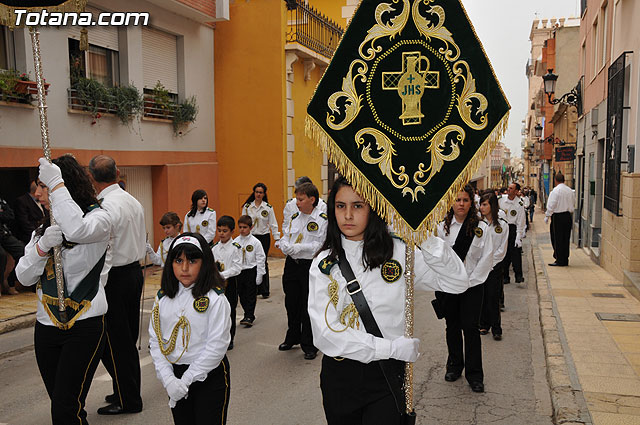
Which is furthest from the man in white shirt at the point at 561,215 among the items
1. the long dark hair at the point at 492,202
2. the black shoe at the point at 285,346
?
the black shoe at the point at 285,346

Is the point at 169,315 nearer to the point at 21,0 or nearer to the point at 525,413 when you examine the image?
the point at 21,0

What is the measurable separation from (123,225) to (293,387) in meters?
2.32

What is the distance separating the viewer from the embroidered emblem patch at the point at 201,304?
3699 mm

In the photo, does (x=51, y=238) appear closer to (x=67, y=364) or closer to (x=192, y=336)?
(x=67, y=364)

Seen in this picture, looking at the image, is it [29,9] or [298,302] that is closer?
[29,9]

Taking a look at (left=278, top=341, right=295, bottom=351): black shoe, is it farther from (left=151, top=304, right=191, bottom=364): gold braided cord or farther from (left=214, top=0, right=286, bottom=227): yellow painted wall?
(left=214, top=0, right=286, bottom=227): yellow painted wall

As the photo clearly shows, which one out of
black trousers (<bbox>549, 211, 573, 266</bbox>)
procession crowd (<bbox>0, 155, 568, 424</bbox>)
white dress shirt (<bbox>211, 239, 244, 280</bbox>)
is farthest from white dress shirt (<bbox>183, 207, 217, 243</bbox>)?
black trousers (<bbox>549, 211, 573, 266</bbox>)

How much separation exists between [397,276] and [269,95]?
13102 millimetres

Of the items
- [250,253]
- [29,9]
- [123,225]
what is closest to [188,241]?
[123,225]

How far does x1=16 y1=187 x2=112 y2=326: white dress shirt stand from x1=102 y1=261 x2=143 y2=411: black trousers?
778 mm

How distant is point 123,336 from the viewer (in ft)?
16.2

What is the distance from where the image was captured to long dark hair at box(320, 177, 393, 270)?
3.02 meters

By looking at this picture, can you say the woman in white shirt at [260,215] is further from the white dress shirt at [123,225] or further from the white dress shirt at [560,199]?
the white dress shirt at [560,199]

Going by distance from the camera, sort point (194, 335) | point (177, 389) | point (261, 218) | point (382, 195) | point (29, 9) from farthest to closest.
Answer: point (261, 218) → point (29, 9) → point (194, 335) → point (177, 389) → point (382, 195)
